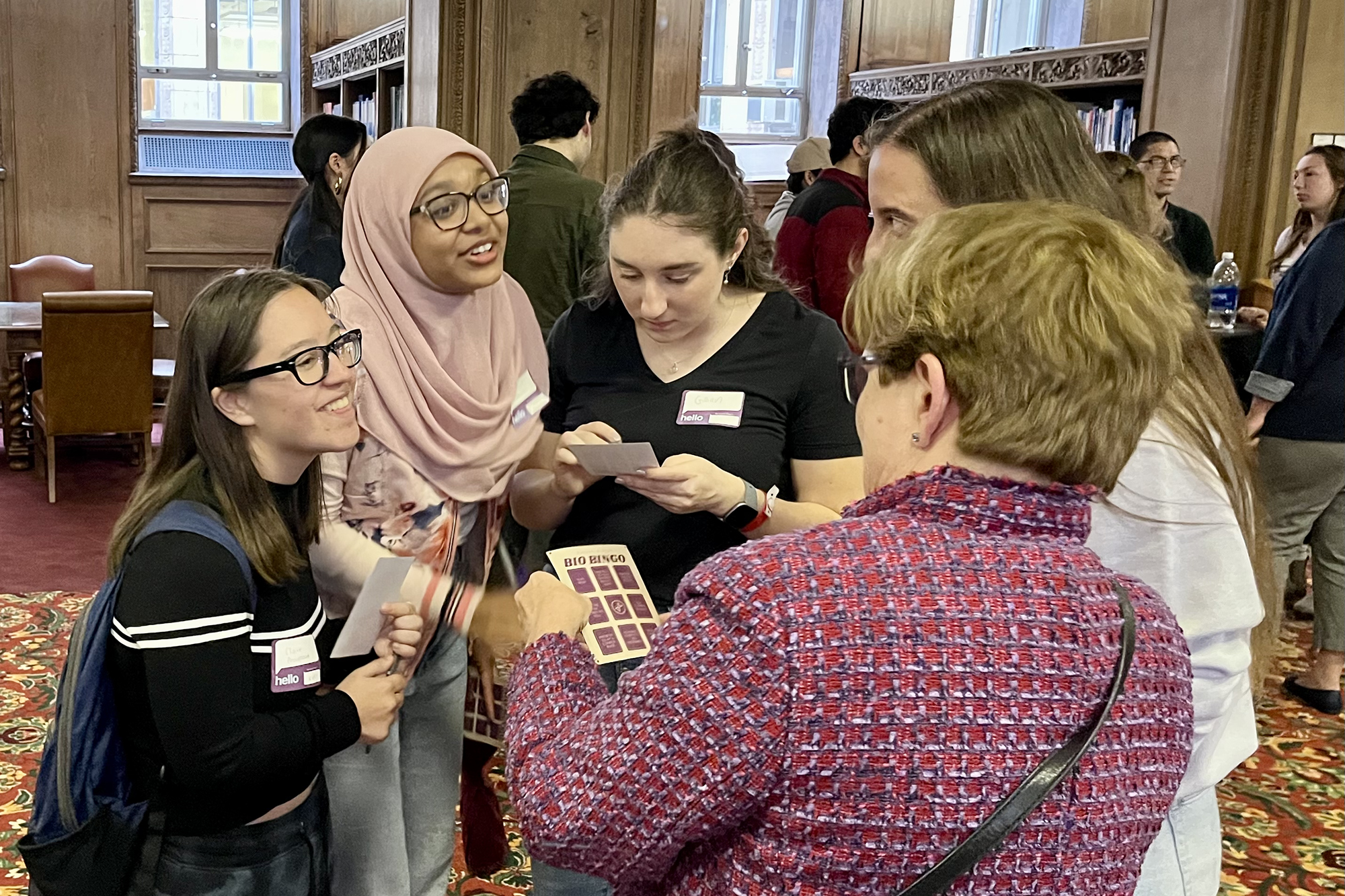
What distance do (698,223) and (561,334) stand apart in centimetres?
34

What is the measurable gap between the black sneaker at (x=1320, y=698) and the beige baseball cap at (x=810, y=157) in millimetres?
2715

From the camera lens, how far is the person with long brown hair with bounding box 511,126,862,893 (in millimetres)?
1996

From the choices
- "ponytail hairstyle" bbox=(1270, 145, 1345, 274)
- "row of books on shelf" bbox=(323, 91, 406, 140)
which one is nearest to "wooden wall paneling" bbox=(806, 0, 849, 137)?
"row of books on shelf" bbox=(323, 91, 406, 140)

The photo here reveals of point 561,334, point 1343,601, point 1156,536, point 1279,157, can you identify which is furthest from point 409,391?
point 1279,157

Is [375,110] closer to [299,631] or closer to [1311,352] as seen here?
[1311,352]

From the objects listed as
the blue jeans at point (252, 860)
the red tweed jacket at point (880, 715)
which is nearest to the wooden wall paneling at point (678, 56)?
the blue jeans at point (252, 860)

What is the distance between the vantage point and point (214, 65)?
30.7 feet

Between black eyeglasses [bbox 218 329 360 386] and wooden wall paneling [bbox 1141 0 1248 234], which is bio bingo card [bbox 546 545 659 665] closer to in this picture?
black eyeglasses [bbox 218 329 360 386]

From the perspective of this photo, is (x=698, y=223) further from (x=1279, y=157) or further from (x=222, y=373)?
(x=1279, y=157)

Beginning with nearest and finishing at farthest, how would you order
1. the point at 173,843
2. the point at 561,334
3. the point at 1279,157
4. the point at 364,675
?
the point at 173,843
the point at 364,675
the point at 561,334
the point at 1279,157

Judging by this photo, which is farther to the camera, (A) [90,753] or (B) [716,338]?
(B) [716,338]

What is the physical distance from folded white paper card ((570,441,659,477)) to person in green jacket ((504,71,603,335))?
1.64 m

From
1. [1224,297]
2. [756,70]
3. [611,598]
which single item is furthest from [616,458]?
[756,70]

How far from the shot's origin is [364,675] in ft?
5.79
